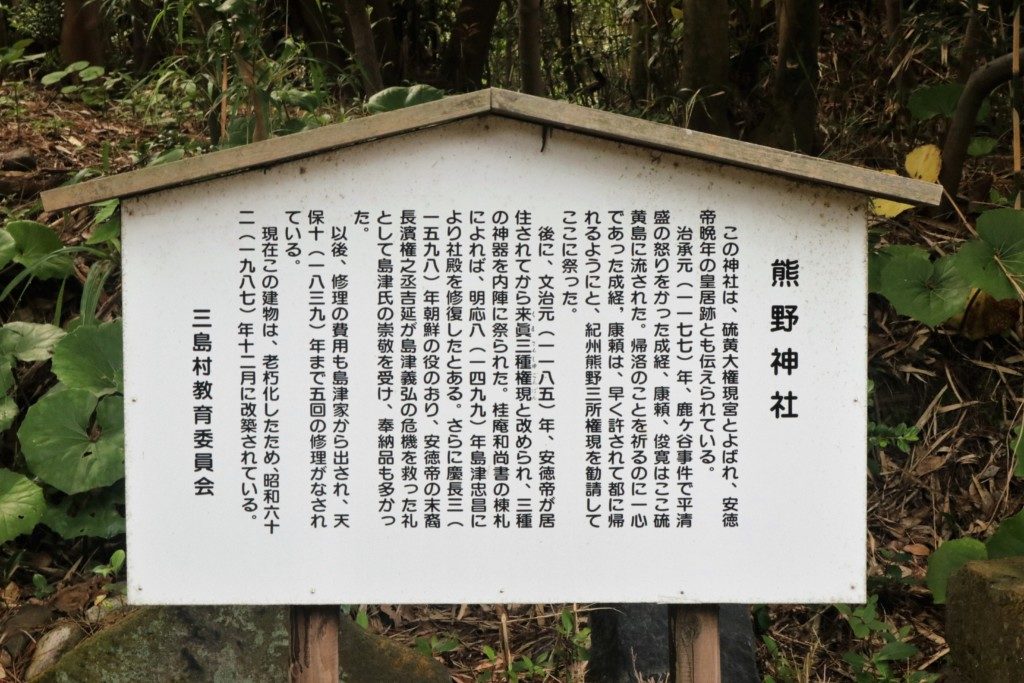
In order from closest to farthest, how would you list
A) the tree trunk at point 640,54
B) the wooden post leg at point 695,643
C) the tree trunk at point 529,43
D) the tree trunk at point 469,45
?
the wooden post leg at point 695,643 → the tree trunk at point 529,43 → the tree trunk at point 640,54 → the tree trunk at point 469,45

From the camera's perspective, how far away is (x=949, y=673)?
3266mm

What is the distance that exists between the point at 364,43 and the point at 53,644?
2.75 m

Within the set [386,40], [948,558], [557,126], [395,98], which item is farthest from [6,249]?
[948,558]

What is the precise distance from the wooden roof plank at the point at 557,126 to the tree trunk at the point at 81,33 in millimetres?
5106

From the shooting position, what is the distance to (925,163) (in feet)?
15.2

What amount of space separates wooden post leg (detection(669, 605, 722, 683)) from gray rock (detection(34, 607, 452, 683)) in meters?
0.86

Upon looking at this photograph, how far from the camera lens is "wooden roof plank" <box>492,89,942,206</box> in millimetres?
2385

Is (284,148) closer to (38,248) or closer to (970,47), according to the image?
(38,248)

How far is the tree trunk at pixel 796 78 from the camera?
468 cm

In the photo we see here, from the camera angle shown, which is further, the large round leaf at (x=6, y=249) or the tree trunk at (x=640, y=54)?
the tree trunk at (x=640, y=54)

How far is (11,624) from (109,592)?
1.05ft

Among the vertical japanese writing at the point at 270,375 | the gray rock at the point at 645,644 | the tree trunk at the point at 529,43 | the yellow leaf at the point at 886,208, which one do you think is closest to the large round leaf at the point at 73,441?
the vertical japanese writing at the point at 270,375

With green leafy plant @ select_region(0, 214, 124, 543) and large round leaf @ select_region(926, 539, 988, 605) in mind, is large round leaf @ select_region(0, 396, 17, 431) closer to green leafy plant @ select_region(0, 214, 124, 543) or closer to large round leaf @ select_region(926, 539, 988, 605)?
green leafy plant @ select_region(0, 214, 124, 543)

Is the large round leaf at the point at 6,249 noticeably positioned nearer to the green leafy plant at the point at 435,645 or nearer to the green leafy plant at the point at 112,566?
the green leafy plant at the point at 112,566
